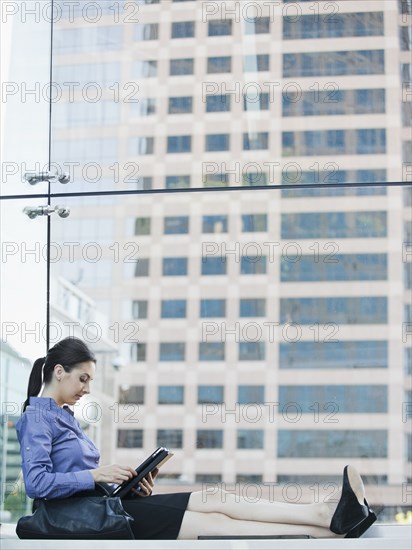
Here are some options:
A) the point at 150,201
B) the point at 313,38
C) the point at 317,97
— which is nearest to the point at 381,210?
the point at 150,201

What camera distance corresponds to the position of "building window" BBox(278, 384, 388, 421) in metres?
10.2

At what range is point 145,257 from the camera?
10.4 m

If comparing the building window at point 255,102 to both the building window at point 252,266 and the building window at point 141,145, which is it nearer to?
the building window at point 141,145

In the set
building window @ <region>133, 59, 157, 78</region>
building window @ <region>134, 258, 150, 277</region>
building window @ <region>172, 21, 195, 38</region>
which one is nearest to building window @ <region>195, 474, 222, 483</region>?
building window @ <region>134, 258, 150, 277</region>

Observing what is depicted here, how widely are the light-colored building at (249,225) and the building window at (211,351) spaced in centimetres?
4

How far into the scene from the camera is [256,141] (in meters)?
8.33

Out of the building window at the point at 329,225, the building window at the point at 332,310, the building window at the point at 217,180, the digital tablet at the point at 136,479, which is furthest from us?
the building window at the point at 332,310

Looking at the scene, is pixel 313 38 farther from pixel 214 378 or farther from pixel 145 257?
pixel 214 378

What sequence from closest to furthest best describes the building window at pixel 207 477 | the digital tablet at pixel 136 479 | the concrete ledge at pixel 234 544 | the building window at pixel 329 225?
the concrete ledge at pixel 234 544
the digital tablet at pixel 136 479
the building window at pixel 329 225
the building window at pixel 207 477

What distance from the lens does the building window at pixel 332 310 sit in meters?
9.48

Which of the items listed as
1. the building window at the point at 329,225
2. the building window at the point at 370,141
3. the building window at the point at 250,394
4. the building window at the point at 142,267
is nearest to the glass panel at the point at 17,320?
the building window at the point at 370,141

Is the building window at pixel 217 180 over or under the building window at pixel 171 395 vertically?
over

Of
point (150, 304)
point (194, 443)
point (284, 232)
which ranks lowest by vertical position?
point (194, 443)

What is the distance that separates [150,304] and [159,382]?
5.08 feet
